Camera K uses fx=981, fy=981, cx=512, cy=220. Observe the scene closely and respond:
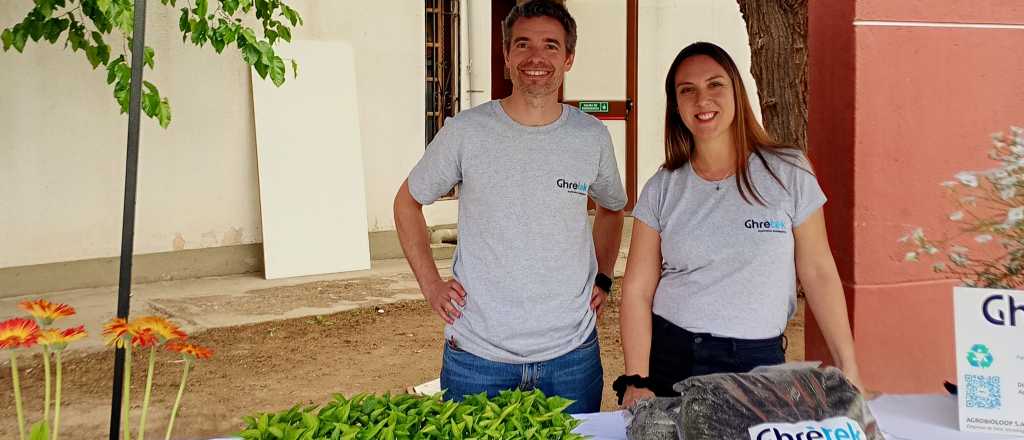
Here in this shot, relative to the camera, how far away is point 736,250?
2131 mm

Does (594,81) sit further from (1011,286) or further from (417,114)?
(1011,286)

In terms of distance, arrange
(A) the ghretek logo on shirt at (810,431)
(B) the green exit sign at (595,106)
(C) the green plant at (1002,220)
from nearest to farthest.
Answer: (A) the ghretek logo on shirt at (810,431)
(C) the green plant at (1002,220)
(B) the green exit sign at (595,106)

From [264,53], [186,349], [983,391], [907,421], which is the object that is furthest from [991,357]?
[264,53]

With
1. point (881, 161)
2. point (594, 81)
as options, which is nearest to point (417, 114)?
point (594, 81)

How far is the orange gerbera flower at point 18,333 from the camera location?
135 cm

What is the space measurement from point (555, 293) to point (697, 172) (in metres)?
0.44

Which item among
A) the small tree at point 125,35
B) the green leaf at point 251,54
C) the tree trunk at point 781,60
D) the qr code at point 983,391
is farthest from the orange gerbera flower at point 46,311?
the tree trunk at point 781,60

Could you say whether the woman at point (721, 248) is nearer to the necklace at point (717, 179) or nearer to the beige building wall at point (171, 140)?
the necklace at point (717, 179)

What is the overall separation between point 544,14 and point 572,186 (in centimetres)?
44

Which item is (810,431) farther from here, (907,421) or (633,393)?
(907,421)

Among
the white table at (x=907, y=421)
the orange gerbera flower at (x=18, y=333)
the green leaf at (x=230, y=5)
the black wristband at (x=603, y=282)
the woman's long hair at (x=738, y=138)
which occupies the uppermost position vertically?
the green leaf at (x=230, y=5)

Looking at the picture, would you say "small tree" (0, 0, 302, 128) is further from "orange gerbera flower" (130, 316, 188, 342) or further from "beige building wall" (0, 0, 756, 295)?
"orange gerbera flower" (130, 316, 188, 342)

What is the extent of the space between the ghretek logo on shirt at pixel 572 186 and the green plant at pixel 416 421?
0.84 meters

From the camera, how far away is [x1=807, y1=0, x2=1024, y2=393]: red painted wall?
339 centimetres
